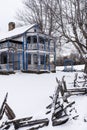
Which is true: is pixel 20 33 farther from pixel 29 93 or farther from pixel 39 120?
pixel 39 120

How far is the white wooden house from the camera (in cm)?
2964

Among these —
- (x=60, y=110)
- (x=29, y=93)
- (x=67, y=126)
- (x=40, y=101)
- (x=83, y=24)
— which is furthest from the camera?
(x=83, y=24)

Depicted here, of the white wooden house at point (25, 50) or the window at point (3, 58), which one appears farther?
the window at point (3, 58)

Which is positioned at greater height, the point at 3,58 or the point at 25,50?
the point at 25,50

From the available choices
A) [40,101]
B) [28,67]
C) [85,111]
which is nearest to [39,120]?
[85,111]

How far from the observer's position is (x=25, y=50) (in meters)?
31.2

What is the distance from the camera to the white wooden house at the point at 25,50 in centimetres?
2964

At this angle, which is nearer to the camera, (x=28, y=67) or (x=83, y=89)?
(x=83, y=89)

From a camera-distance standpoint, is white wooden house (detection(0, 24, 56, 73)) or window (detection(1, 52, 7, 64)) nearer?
white wooden house (detection(0, 24, 56, 73))

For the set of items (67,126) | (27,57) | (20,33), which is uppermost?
(20,33)

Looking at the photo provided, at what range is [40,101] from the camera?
41.4 feet

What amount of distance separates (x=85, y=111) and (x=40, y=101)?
3256 mm

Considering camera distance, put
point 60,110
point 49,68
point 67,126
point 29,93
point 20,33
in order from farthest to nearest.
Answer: point 49,68, point 20,33, point 29,93, point 60,110, point 67,126

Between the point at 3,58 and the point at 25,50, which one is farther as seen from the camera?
the point at 3,58
